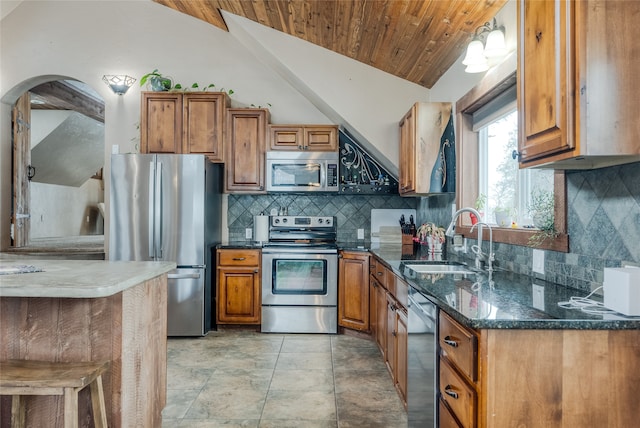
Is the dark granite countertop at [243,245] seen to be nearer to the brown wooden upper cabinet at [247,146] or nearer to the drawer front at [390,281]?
→ the brown wooden upper cabinet at [247,146]

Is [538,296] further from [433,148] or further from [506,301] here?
[433,148]

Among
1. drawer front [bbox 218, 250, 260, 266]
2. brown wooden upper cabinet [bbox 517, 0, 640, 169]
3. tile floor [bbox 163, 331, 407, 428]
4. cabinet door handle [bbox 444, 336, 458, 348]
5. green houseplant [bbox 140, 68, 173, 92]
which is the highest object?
green houseplant [bbox 140, 68, 173, 92]

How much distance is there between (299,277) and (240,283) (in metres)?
0.60

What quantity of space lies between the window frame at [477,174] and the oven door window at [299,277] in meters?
1.50

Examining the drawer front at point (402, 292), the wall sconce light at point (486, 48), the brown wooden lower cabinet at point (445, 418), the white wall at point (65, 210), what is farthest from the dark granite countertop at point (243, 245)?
the white wall at point (65, 210)

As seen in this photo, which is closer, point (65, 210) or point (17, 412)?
point (17, 412)

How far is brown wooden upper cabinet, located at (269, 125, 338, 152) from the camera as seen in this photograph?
13.9ft

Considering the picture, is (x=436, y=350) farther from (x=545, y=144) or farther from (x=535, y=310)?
(x=545, y=144)

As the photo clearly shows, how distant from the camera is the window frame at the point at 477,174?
1872 millimetres

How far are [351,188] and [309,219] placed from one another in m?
0.60

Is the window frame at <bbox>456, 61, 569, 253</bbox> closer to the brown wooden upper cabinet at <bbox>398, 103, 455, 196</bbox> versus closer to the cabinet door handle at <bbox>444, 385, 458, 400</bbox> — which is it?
the brown wooden upper cabinet at <bbox>398, 103, 455, 196</bbox>

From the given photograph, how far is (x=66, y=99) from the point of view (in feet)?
17.6

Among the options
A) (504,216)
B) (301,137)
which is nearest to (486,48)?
(504,216)

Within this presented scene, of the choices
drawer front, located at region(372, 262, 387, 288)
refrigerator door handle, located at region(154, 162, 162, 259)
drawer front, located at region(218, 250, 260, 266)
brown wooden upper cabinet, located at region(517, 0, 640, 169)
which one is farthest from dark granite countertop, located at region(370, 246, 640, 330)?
refrigerator door handle, located at region(154, 162, 162, 259)
